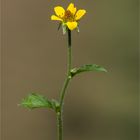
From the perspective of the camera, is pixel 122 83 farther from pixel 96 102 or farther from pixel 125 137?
pixel 125 137

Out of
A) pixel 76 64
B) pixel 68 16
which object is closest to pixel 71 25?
pixel 68 16

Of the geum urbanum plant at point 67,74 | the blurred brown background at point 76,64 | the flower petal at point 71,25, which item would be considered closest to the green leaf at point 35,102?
the geum urbanum plant at point 67,74

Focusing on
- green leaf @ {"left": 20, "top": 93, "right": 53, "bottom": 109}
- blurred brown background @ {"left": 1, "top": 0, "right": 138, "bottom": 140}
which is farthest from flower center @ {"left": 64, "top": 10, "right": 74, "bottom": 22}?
blurred brown background @ {"left": 1, "top": 0, "right": 138, "bottom": 140}

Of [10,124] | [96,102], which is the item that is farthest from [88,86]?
[10,124]

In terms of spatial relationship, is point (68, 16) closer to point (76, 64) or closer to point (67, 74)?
point (67, 74)

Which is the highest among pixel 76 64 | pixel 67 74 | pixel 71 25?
pixel 71 25

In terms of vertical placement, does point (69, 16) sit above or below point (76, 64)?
above
